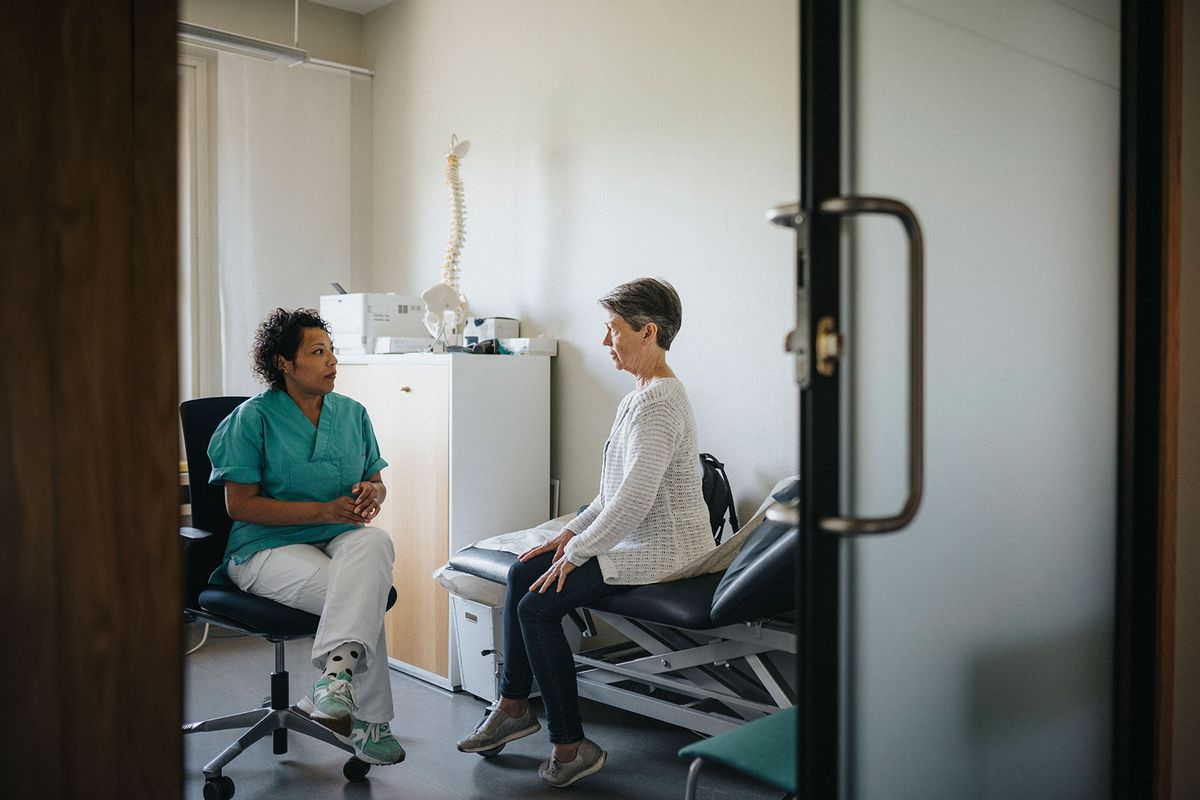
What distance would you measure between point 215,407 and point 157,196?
227 cm

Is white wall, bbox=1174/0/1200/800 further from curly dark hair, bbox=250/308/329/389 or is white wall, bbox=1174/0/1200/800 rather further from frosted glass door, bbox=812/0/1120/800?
curly dark hair, bbox=250/308/329/389

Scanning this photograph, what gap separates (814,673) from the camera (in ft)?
4.44

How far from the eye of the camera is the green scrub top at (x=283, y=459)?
2916mm

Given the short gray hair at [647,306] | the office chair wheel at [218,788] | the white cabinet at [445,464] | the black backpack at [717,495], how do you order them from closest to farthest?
the office chair wheel at [218,788] → the short gray hair at [647,306] → the black backpack at [717,495] → the white cabinet at [445,464]

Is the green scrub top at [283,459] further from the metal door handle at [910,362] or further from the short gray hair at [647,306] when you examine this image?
the metal door handle at [910,362]

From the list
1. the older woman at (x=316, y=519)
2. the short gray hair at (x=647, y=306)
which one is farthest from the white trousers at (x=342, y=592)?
the short gray hair at (x=647, y=306)

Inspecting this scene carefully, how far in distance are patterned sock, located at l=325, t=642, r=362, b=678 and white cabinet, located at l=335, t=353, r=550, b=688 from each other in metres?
0.93

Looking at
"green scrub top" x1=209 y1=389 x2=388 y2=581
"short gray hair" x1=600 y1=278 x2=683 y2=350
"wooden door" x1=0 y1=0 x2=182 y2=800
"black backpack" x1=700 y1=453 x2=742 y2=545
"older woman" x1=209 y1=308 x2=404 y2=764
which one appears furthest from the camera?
"black backpack" x1=700 y1=453 x2=742 y2=545

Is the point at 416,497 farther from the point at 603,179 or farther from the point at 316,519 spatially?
the point at 603,179

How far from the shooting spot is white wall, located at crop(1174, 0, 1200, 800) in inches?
74.1

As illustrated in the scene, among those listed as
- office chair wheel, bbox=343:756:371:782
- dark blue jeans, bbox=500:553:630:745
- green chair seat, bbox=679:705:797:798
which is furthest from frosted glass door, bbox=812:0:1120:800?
office chair wheel, bbox=343:756:371:782

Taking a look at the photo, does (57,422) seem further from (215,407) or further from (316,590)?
(215,407)

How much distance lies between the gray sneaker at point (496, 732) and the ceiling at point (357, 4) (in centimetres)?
347

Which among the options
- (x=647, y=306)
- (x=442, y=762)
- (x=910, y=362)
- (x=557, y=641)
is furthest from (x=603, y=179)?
(x=910, y=362)
